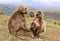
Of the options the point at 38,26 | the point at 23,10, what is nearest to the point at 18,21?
the point at 23,10

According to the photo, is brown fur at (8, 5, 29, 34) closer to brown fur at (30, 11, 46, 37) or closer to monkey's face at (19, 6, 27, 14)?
monkey's face at (19, 6, 27, 14)

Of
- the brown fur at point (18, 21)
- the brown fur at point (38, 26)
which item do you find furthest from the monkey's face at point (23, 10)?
the brown fur at point (38, 26)

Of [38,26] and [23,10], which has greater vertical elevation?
[23,10]

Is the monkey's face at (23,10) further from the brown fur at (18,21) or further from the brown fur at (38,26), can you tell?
the brown fur at (38,26)

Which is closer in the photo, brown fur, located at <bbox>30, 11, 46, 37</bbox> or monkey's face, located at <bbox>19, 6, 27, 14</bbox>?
monkey's face, located at <bbox>19, 6, 27, 14</bbox>

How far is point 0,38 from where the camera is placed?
A: 1021cm

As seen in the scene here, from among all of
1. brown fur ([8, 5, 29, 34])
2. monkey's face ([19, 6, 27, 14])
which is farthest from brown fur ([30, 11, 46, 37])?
monkey's face ([19, 6, 27, 14])

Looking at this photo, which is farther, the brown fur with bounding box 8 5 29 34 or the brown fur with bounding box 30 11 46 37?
the brown fur with bounding box 30 11 46 37

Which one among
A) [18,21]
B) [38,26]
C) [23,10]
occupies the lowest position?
[38,26]

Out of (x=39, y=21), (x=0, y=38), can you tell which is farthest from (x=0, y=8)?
(x=0, y=38)

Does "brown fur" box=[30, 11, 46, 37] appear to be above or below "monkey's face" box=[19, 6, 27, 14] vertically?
below

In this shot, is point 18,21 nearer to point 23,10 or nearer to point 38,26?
point 23,10

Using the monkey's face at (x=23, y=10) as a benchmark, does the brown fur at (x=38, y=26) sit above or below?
below

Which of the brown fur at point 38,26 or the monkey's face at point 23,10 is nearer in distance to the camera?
the monkey's face at point 23,10
